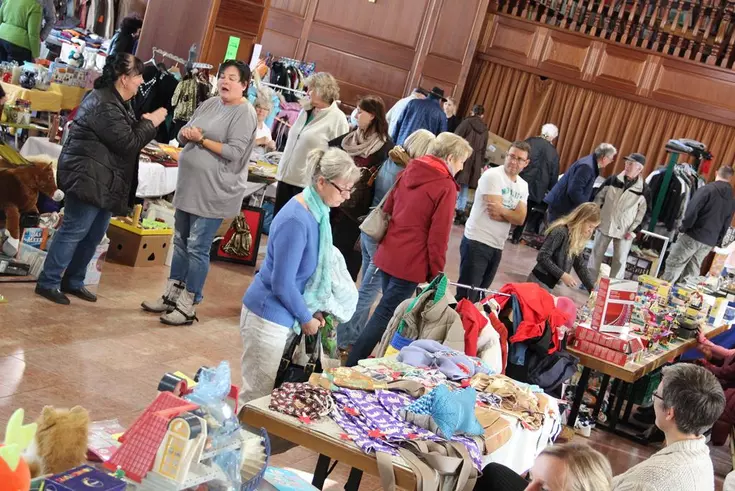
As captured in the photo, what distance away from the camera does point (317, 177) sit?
4.30 meters

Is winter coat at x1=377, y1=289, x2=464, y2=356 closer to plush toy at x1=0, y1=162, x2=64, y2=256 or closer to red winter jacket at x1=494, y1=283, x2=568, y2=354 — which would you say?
red winter jacket at x1=494, y1=283, x2=568, y2=354

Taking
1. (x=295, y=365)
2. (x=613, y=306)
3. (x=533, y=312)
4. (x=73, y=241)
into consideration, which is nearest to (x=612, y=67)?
(x=613, y=306)

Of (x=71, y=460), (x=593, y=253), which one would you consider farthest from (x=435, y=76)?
(x=71, y=460)

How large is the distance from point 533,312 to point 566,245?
4.06 feet

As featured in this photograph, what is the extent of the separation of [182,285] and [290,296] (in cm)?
234

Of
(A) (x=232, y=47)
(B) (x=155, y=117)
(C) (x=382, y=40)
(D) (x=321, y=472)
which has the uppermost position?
(C) (x=382, y=40)

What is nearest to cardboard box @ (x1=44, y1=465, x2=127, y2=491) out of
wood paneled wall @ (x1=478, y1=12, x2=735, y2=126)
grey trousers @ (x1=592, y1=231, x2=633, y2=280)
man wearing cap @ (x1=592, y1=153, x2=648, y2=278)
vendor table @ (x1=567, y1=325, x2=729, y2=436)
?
vendor table @ (x1=567, y1=325, x2=729, y2=436)

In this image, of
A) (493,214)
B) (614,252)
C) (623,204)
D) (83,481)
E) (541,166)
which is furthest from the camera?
(541,166)

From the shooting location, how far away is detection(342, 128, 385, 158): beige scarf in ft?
22.1

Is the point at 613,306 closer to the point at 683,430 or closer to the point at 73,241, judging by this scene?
the point at 683,430

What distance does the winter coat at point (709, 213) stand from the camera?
11.5 meters

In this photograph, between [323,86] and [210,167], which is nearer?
[210,167]

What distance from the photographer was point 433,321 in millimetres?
5012

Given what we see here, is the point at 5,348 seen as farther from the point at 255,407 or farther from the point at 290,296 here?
the point at 255,407
